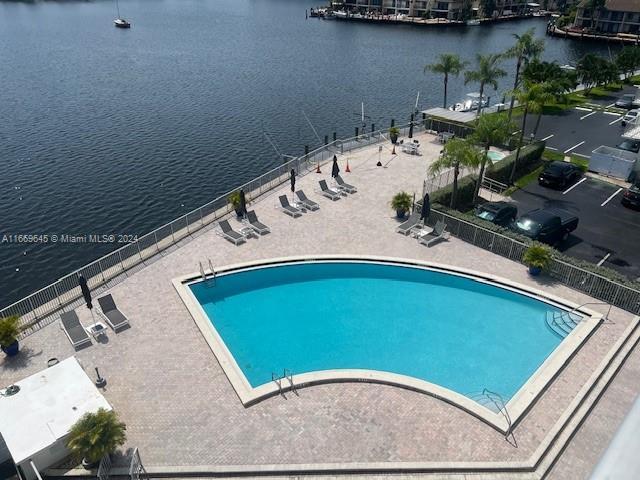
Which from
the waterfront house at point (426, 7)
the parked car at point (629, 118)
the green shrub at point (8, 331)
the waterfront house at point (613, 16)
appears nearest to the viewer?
the green shrub at point (8, 331)

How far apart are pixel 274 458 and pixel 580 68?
69769mm

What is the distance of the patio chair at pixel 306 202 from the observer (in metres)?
31.0

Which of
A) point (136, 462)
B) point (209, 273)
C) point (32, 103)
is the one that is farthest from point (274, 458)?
point (32, 103)

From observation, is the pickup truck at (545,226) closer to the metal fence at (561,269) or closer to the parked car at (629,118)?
the metal fence at (561,269)

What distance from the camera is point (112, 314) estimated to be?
20781mm

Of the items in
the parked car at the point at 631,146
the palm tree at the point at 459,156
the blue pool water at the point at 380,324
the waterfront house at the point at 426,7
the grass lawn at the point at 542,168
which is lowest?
the blue pool water at the point at 380,324

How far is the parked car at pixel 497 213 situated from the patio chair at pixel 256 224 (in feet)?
42.7

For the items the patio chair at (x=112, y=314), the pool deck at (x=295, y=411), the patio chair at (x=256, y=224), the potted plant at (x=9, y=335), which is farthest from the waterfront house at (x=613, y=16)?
the potted plant at (x=9, y=335)

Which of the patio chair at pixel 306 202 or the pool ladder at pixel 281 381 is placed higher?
the patio chair at pixel 306 202

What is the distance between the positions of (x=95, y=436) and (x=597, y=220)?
3120 centimetres

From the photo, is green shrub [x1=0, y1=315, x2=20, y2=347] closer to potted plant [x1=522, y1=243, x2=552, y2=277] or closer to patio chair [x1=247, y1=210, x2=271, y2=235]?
patio chair [x1=247, y1=210, x2=271, y2=235]

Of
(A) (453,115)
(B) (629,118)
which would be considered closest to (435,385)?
(A) (453,115)

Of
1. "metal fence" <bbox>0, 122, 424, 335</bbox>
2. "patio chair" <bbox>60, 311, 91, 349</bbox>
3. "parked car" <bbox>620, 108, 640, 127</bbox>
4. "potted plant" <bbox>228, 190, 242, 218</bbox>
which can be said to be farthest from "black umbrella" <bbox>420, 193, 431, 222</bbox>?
"parked car" <bbox>620, 108, 640, 127</bbox>

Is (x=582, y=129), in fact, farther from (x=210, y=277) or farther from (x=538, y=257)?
(x=210, y=277)
